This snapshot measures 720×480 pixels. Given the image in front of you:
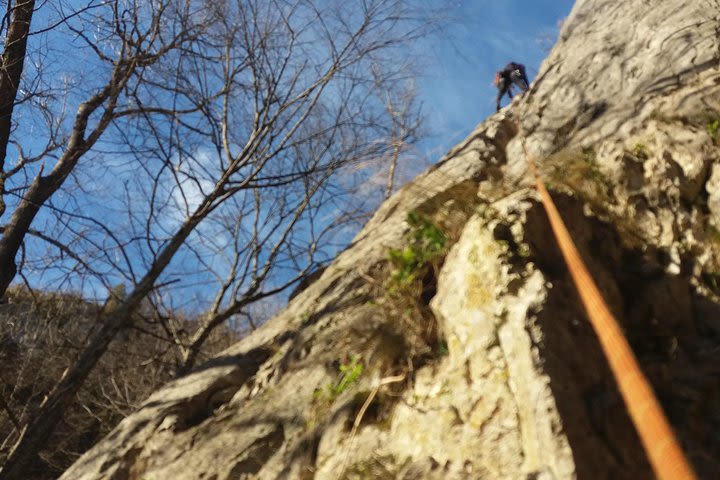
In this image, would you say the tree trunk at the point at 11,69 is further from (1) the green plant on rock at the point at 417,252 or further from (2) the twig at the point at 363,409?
(2) the twig at the point at 363,409

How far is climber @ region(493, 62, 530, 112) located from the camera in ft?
29.6

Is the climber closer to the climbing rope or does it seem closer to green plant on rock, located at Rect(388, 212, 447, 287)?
green plant on rock, located at Rect(388, 212, 447, 287)

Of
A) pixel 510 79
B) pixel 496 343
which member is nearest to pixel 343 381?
pixel 496 343

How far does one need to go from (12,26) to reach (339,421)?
4.20m

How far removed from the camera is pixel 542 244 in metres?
2.54

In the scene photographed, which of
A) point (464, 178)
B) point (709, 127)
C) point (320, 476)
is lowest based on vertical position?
point (320, 476)

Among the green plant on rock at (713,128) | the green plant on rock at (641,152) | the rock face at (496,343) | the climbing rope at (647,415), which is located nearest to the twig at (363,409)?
the rock face at (496,343)

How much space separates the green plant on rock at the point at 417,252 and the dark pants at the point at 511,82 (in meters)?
6.35

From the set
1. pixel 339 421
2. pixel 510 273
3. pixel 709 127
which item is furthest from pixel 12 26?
pixel 709 127

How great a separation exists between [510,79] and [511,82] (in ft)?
0.24

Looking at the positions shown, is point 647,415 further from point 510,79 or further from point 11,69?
point 510,79

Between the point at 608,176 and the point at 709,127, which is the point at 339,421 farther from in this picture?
the point at 709,127

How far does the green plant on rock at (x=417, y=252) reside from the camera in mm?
3014

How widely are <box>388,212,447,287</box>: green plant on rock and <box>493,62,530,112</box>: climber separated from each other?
6.51 meters
